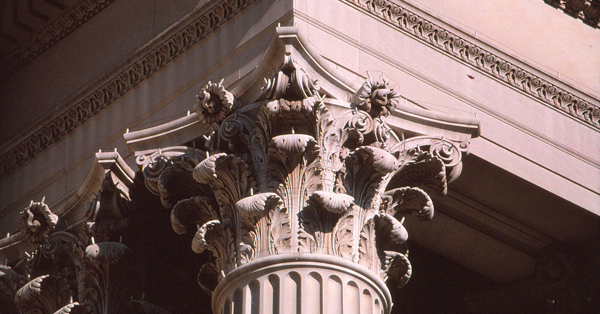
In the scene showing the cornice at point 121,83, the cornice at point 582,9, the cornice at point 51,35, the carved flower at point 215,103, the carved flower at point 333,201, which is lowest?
the carved flower at point 333,201

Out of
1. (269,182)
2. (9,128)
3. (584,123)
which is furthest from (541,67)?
(9,128)

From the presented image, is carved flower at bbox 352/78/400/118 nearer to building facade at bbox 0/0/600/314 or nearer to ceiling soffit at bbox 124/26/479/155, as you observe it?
building facade at bbox 0/0/600/314

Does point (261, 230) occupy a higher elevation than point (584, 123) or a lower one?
lower

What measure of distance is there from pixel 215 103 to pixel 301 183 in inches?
71.1

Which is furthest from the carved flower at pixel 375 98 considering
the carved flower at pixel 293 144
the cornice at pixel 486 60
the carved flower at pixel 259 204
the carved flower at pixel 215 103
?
the cornice at pixel 486 60

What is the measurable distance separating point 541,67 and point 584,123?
1267mm

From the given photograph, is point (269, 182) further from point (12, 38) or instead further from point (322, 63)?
point (12, 38)

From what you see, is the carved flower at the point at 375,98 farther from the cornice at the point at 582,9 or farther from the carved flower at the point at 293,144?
the cornice at the point at 582,9

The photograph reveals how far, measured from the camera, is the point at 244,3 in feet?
65.8

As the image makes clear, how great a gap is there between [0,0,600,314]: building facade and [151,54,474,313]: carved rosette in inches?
1.2

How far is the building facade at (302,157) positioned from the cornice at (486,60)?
4cm

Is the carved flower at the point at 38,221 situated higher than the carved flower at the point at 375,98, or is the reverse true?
the carved flower at the point at 375,98

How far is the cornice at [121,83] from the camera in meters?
20.5

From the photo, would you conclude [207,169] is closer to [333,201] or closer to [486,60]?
[333,201]
